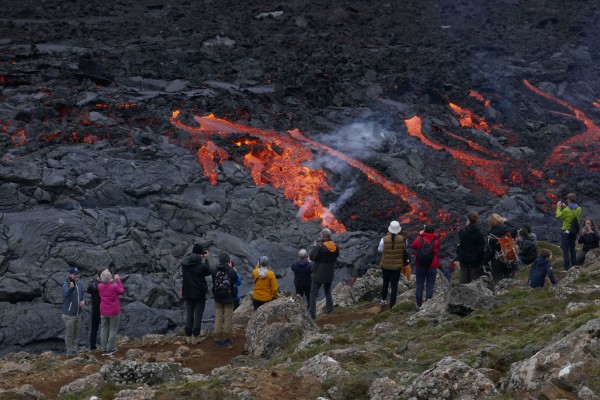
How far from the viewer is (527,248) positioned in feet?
53.3

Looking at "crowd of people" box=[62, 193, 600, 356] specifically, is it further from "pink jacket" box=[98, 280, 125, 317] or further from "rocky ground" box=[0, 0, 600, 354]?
"rocky ground" box=[0, 0, 600, 354]

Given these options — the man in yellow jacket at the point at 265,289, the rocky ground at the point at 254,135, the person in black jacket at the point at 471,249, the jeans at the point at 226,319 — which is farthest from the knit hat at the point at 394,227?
the rocky ground at the point at 254,135

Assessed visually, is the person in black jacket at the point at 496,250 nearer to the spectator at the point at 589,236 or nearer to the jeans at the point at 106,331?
the spectator at the point at 589,236

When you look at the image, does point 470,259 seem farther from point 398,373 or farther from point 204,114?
point 204,114

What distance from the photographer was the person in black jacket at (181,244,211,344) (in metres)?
13.8

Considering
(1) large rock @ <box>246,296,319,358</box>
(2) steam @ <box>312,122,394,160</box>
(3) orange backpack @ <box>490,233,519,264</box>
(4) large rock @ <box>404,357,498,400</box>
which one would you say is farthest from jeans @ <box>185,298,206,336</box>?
(2) steam @ <box>312,122,394,160</box>

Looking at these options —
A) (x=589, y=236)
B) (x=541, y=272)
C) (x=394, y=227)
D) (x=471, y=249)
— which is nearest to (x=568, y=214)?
(x=589, y=236)

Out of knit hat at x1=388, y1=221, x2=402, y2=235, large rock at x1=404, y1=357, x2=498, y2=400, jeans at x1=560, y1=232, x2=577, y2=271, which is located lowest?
jeans at x1=560, y1=232, x2=577, y2=271

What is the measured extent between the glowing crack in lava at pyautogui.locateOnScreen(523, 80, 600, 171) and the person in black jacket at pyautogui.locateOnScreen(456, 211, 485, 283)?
79.1 ft

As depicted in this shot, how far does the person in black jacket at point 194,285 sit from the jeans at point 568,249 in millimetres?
8551

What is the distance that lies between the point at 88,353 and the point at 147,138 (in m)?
17.3

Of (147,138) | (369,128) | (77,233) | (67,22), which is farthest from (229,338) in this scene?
(67,22)

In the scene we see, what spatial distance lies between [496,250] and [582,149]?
1049 inches

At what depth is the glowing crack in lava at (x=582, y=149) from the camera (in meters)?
36.8
